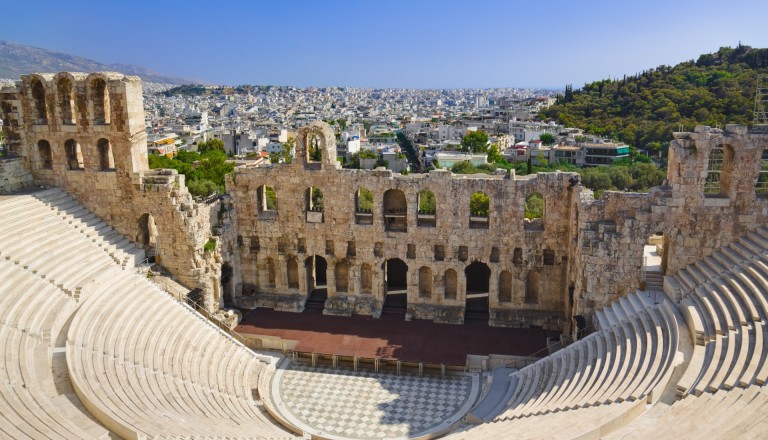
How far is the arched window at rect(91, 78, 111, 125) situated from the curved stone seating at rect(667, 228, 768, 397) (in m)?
24.3

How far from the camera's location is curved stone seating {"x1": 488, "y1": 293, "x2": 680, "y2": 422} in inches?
661

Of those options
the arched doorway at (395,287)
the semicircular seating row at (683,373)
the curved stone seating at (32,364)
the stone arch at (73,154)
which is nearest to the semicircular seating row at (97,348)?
the curved stone seating at (32,364)

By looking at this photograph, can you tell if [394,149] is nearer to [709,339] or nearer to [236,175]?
[236,175]

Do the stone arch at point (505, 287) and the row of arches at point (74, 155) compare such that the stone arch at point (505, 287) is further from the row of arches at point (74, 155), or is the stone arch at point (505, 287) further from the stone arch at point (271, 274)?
the row of arches at point (74, 155)

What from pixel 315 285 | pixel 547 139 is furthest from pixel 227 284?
pixel 547 139

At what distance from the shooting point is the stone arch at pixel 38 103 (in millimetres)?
26172

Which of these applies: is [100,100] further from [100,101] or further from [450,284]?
[450,284]

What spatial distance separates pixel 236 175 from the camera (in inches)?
1105

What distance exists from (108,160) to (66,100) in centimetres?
314

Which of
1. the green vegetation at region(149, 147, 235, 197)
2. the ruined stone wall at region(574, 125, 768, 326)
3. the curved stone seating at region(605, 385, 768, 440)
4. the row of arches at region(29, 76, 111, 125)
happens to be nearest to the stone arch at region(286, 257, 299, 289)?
the row of arches at region(29, 76, 111, 125)

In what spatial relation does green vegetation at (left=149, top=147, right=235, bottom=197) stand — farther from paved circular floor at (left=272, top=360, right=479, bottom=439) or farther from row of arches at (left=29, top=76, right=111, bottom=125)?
paved circular floor at (left=272, top=360, right=479, bottom=439)

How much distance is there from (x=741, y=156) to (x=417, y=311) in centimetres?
1445

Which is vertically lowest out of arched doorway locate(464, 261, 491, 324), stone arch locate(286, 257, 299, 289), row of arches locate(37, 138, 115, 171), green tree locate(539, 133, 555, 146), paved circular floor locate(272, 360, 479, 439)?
paved circular floor locate(272, 360, 479, 439)

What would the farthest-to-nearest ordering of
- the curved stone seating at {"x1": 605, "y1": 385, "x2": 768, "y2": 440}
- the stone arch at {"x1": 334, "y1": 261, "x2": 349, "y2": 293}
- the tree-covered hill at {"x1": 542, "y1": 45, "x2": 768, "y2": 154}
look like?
the tree-covered hill at {"x1": 542, "y1": 45, "x2": 768, "y2": 154}
the stone arch at {"x1": 334, "y1": 261, "x2": 349, "y2": 293}
the curved stone seating at {"x1": 605, "y1": 385, "x2": 768, "y2": 440}
